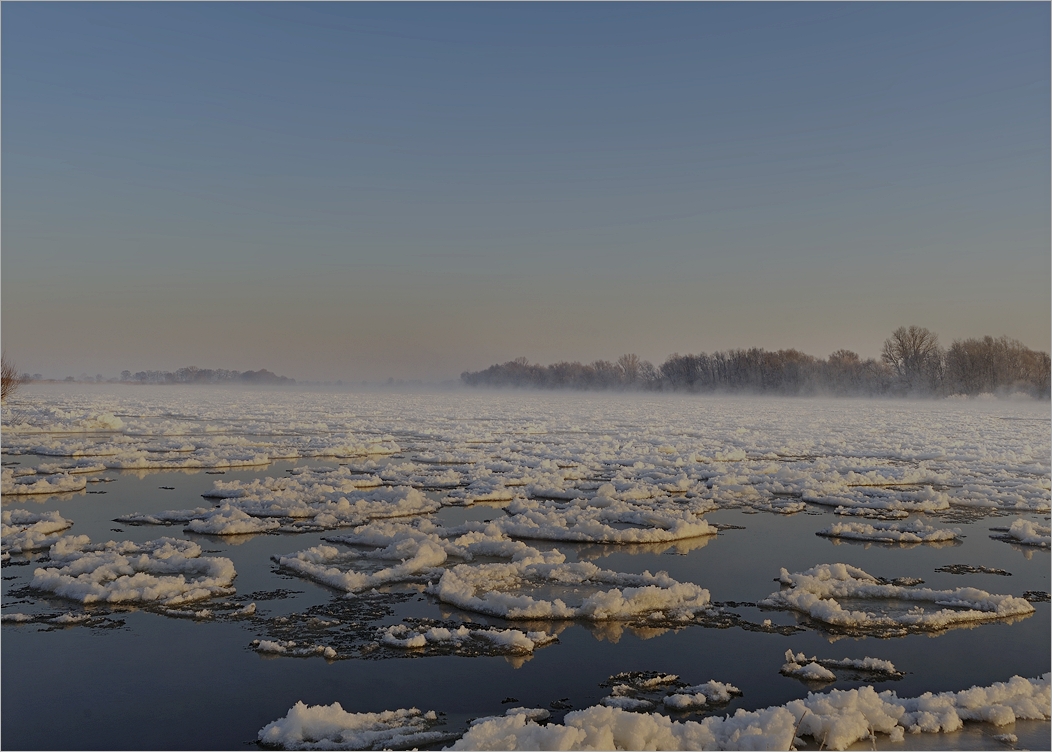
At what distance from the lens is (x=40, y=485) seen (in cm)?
1354

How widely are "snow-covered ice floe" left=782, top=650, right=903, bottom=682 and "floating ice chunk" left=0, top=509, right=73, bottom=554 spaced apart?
854 centimetres

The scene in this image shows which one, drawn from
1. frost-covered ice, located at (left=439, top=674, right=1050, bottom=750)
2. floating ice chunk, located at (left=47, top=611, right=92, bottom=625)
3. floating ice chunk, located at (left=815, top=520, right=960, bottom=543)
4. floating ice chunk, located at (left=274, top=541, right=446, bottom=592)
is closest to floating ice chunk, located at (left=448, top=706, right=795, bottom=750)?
frost-covered ice, located at (left=439, top=674, right=1050, bottom=750)

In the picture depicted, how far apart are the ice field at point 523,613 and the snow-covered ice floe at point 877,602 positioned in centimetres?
3

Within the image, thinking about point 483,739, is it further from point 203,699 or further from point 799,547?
point 799,547

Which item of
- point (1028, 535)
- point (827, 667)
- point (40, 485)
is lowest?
point (827, 667)

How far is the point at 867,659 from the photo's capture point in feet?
18.8

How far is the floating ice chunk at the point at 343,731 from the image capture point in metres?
4.41

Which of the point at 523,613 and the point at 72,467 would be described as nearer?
the point at 523,613

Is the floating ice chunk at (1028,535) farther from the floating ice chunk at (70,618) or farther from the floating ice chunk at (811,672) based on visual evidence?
the floating ice chunk at (70,618)

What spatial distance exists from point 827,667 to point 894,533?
17.5 feet

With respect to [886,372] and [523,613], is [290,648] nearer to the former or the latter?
[523,613]

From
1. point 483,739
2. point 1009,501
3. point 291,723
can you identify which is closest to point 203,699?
point 291,723

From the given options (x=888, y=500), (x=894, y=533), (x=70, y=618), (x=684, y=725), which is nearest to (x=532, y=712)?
(x=684, y=725)

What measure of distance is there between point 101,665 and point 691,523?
23.9ft
